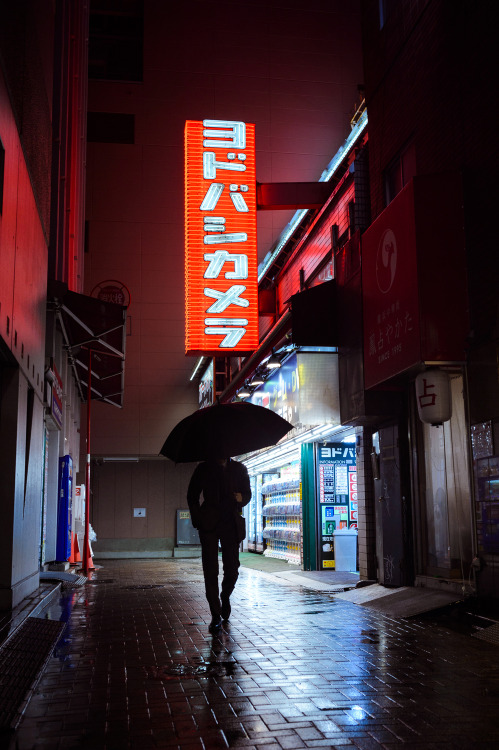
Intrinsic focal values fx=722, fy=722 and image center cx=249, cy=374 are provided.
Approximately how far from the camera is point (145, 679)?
17.9 ft

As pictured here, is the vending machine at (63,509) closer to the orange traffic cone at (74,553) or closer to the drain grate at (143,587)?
the drain grate at (143,587)

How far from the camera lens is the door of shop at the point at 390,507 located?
36.1 ft

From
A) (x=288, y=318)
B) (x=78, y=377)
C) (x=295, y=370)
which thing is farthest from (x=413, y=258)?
(x=78, y=377)

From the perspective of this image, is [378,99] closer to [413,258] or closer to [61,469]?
[413,258]

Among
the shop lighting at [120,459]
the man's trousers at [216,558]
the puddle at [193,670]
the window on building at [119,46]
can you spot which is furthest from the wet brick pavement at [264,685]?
the window on building at [119,46]

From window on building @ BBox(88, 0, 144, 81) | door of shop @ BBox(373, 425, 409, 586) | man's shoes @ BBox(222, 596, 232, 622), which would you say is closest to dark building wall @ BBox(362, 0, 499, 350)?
door of shop @ BBox(373, 425, 409, 586)

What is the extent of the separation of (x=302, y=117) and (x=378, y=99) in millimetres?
14722

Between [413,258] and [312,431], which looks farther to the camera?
[312,431]

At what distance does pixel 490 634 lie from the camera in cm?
721

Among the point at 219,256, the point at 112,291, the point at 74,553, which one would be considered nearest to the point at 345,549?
the point at 219,256

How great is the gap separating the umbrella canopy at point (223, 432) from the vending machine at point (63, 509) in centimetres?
788

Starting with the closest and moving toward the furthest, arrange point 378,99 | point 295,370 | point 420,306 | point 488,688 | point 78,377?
point 488,688, point 420,306, point 378,99, point 295,370, point 78,377

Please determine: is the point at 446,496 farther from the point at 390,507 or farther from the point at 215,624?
the point at 215,624

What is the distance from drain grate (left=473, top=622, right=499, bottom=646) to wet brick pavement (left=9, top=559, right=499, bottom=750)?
0.48 ft
